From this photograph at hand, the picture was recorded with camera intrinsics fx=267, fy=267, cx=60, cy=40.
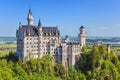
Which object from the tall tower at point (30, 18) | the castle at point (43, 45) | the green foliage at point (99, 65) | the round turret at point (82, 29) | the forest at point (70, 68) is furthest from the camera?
the round turret at point (82, 29)

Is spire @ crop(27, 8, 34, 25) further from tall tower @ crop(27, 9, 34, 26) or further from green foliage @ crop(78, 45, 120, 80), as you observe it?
green foliage @ crop(78, 45, 120, 80)

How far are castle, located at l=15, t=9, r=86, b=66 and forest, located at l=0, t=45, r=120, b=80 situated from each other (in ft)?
7.86

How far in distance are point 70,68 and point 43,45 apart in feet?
40.1

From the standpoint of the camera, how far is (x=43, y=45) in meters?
91.6

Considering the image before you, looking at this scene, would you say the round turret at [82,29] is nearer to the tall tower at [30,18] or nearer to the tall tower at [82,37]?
the tall tower at [82,37]

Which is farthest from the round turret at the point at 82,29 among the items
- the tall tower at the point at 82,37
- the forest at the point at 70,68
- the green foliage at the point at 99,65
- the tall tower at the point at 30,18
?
the tall tower at the point at 30,18

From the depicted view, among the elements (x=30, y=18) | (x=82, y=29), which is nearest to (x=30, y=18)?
(x=30, y=18)

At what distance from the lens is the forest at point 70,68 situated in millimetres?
79762

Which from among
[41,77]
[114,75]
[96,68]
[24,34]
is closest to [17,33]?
[24,34]

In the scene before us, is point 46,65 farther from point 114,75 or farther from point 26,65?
point 114,75

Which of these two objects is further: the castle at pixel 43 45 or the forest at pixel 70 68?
the castle at pixel 43 45

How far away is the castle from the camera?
88.2m

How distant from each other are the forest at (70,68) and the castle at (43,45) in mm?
2395

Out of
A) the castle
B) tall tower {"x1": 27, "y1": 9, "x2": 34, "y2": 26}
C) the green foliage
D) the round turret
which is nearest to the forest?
the green foliage
